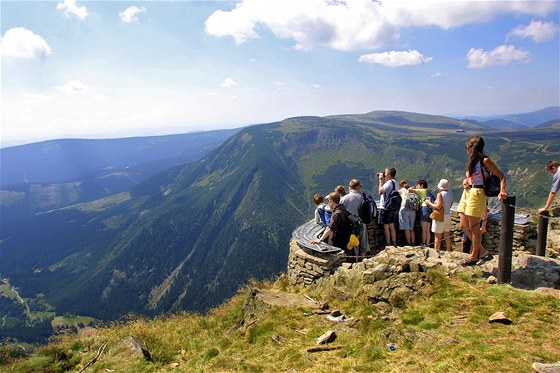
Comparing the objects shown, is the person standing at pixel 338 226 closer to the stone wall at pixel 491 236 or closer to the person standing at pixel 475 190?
the stone wall at pixel 491 236

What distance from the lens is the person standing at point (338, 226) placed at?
11969mm

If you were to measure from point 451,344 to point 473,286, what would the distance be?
9.14 feet

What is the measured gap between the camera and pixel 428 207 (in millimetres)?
13305

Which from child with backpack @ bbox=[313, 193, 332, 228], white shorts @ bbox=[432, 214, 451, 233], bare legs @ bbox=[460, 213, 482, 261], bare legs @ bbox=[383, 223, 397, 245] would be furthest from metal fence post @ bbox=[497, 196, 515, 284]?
child with backpack @ bbox=[313, 193, 332, 228]

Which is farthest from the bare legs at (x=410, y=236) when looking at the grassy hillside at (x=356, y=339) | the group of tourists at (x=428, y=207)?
the grassy hillside at (x=356, y=339)

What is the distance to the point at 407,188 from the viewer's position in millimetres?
14656

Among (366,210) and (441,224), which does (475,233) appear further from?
(366,210)

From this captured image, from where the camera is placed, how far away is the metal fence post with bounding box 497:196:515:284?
7976 millimetres

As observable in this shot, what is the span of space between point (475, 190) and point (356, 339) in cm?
529

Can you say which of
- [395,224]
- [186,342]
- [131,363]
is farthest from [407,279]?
[131,363]

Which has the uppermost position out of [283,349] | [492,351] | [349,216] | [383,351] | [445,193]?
[445,193]

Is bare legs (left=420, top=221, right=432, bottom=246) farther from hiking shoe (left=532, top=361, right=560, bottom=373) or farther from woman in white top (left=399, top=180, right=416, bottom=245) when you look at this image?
hiking shoe (left=532, top=361, right=560, bottom=373)

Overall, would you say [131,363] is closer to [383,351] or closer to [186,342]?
[186,342]

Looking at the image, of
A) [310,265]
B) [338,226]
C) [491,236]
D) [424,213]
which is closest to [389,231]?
[424,213]
